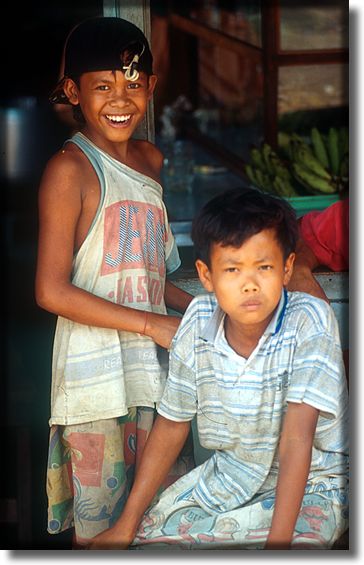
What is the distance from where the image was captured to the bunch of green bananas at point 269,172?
14.7ft

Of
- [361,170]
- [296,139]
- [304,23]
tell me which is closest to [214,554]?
[361,170]

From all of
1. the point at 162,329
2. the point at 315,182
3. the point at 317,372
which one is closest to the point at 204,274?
the point at 162,329

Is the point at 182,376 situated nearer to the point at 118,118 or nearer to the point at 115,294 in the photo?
the point at 115,294

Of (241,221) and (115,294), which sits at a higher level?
(241,221)

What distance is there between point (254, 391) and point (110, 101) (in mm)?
963

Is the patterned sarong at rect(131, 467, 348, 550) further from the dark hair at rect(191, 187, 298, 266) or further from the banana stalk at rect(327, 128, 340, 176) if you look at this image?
the banana stalk at rect(327, 128, 340, 176)

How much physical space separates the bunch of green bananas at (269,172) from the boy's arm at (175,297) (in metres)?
1.51

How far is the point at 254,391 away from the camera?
9.15 feet

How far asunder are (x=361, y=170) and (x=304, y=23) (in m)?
4.03

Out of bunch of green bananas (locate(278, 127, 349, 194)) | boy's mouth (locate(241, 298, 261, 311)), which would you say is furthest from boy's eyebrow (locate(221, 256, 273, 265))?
bunch of green bananas (locate(278, 127, 349, 194))

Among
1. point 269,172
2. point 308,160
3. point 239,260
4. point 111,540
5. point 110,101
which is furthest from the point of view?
point 269,172

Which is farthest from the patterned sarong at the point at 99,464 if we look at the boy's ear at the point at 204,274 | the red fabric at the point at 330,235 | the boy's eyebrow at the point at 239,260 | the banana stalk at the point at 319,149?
the banana stalk at the point at 319,149

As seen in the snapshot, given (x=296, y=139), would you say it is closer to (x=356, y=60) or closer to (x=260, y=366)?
(x=356, y=60)

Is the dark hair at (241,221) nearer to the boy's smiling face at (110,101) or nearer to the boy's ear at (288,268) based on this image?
the boy's ear at (288,268)
